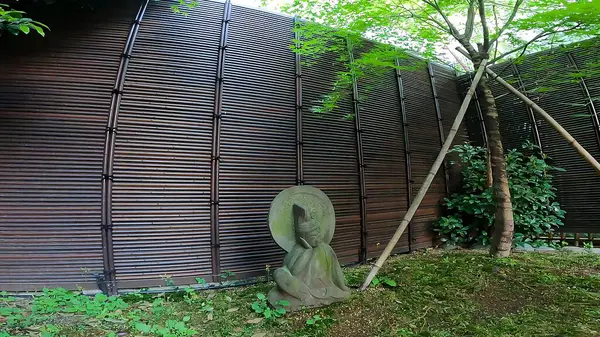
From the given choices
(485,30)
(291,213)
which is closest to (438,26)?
(485,30)

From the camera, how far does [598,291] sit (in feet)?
14.3

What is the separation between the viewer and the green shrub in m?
7.53

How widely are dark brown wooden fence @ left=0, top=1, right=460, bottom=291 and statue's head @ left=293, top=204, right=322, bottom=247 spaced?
1.66 metres

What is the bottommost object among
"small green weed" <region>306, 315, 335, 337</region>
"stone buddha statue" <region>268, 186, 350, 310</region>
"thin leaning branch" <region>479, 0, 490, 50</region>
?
"small green weed" <region>306, 315, 335, 337</region>

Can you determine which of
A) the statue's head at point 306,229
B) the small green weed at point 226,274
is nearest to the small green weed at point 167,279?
the small green weed at point 226,274

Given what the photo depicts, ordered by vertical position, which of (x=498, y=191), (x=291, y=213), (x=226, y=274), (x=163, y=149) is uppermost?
(x=163, y=149)

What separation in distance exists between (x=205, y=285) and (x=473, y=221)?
20.4 feet

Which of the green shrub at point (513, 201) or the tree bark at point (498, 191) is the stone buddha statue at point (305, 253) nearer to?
the tree bark at point (498, 191)

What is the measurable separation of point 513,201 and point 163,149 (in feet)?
23.9

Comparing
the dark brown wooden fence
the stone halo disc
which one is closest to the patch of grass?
the dark brown wooden fence

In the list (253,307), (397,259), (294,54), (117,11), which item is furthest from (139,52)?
(397,259)

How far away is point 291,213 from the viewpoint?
15.8 feet

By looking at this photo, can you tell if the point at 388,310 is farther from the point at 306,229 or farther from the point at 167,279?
the point at 167,279

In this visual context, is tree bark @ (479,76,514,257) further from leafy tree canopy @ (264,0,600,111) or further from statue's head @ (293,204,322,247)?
statue's head @ (293,204,322,247)
